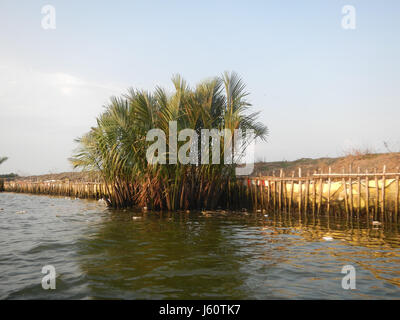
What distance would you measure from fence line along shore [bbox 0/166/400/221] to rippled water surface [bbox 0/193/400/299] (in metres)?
1.14

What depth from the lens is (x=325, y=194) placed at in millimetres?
14547

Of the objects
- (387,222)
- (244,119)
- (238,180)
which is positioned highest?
(244,119)

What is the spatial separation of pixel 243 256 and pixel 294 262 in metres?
1.14

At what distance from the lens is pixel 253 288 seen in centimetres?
561

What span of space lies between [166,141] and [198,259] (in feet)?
27.5

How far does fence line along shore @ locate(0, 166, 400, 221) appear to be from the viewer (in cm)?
1277

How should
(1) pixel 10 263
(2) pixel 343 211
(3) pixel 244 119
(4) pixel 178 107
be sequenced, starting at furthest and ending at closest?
(3) pixel 244 119 → (4) pixel 178 107 → (2) pixel 343 211 → (1) pixel 10 263

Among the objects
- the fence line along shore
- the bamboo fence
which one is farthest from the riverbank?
the bamboo fence

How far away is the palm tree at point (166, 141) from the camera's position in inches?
604

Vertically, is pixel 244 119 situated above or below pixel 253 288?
above

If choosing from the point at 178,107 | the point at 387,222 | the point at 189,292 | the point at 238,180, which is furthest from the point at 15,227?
the point at 387,222

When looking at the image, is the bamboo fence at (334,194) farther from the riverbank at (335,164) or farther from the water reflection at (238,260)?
the riverbank at (335,164)

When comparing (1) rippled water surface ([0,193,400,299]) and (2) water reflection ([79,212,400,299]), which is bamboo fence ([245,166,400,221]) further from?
(2) water reflection ([79,212,400,299])

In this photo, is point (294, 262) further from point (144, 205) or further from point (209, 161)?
point (144, 205)
